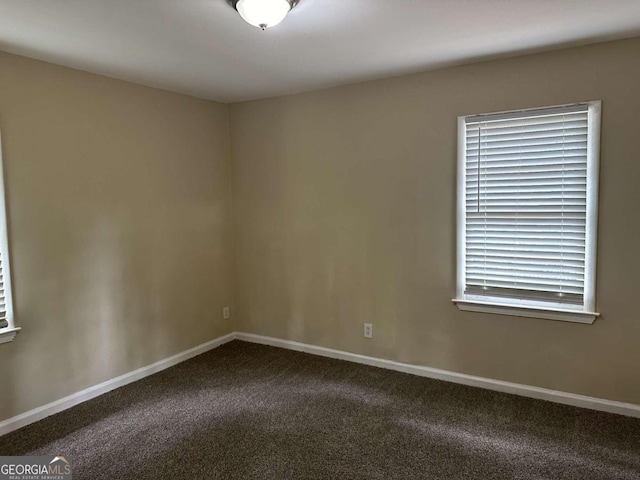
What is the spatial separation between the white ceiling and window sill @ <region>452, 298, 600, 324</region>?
1735mm

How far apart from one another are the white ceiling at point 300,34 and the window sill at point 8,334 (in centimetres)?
174

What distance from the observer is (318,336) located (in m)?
3.99

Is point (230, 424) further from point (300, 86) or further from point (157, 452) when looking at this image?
point (300, 86)

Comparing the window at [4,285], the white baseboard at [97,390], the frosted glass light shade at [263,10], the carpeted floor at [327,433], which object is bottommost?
the carpeted floor at [327,433]

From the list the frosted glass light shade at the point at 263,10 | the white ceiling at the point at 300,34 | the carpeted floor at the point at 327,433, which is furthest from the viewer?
the carpeted floor at the point at 327,433

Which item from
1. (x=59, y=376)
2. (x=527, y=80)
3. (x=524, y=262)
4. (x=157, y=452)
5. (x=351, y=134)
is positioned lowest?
(x=157, y=452)

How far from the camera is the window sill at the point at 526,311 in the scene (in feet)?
9.34

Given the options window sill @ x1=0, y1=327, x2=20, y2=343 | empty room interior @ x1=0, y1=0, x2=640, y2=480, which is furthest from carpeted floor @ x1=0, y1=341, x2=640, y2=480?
window sill @ x1=0, y1=327, x2=20, y2=343

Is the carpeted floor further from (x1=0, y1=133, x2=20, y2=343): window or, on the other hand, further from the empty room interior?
(x1=0, y1=133, x2=20, y2=343): window

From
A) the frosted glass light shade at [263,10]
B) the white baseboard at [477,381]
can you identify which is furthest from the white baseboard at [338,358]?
the frosted glass light shade at [263,10]

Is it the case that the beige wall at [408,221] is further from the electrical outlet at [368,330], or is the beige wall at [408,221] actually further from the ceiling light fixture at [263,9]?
the ceiling light fixture at [263,9]

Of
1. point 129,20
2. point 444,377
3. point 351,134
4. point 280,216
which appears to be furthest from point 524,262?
point 129,20

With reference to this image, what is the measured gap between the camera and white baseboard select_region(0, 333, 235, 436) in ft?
9.10

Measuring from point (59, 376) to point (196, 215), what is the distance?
5.54ft
